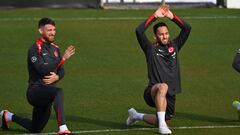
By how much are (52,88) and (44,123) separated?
33.3 inches

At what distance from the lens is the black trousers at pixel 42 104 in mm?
10844

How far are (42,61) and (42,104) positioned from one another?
68 centimetres

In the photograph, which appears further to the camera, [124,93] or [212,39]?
[212,39]

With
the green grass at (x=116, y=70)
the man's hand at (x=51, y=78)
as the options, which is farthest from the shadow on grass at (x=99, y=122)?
the man's hand at (x=51, y=78)

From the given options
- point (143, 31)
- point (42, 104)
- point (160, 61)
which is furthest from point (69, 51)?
point (160, 61)

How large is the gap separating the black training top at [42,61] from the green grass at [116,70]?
3.90 ft

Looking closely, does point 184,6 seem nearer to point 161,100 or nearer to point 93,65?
point 93,65

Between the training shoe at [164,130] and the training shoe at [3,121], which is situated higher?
the training shoe at [3,121]

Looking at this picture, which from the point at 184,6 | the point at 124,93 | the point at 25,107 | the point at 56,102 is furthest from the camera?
the point at 184,6

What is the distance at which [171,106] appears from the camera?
11.9 m

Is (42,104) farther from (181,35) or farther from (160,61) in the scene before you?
(181,35)

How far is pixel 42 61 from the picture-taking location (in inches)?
435

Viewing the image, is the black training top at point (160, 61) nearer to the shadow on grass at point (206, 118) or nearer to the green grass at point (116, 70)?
the green grass at point (116, 70)

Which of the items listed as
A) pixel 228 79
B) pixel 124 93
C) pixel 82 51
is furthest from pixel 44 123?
pixel 82 51
